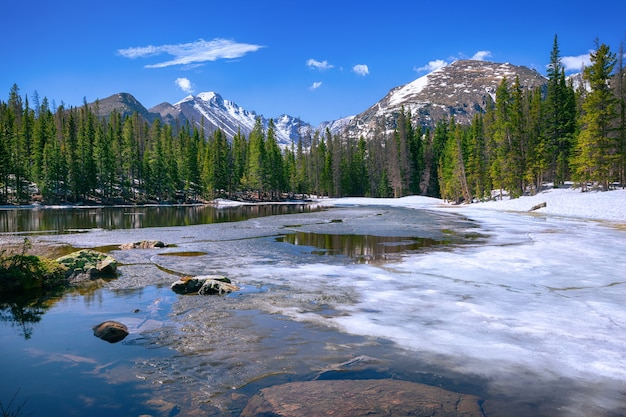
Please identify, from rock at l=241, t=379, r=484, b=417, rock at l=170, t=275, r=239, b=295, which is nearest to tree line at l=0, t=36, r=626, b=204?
rock at l=170, t=275, r=239, b=295

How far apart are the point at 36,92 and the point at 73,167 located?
119 meters

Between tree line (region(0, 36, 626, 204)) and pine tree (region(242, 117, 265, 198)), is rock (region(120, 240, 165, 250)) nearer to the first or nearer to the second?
tree line (region(0, 36, 626, 204))

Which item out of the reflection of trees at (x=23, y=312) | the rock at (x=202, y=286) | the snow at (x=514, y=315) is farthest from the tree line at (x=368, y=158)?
the reflection of trees at (x=23, y=312)

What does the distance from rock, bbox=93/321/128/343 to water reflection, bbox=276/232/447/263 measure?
31.4 feet

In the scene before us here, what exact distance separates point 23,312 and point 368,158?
11272 centimetres

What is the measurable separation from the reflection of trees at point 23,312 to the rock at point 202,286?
295 centimetres

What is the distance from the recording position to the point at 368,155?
4719 inches

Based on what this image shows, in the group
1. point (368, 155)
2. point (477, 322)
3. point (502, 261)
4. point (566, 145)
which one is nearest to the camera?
point (477, 322)

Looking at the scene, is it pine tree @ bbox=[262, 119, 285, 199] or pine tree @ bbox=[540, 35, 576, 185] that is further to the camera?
pine tree @ bbox=[262, 119, 285, 199]

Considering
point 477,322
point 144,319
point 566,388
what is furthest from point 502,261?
point 144,319

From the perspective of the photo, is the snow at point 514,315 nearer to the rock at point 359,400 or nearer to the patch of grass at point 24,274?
the rock at point 359,400

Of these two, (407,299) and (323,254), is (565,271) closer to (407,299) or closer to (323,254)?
(407,299)

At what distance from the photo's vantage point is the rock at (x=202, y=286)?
10523mm

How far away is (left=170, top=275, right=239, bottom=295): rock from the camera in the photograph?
34.5 feet
